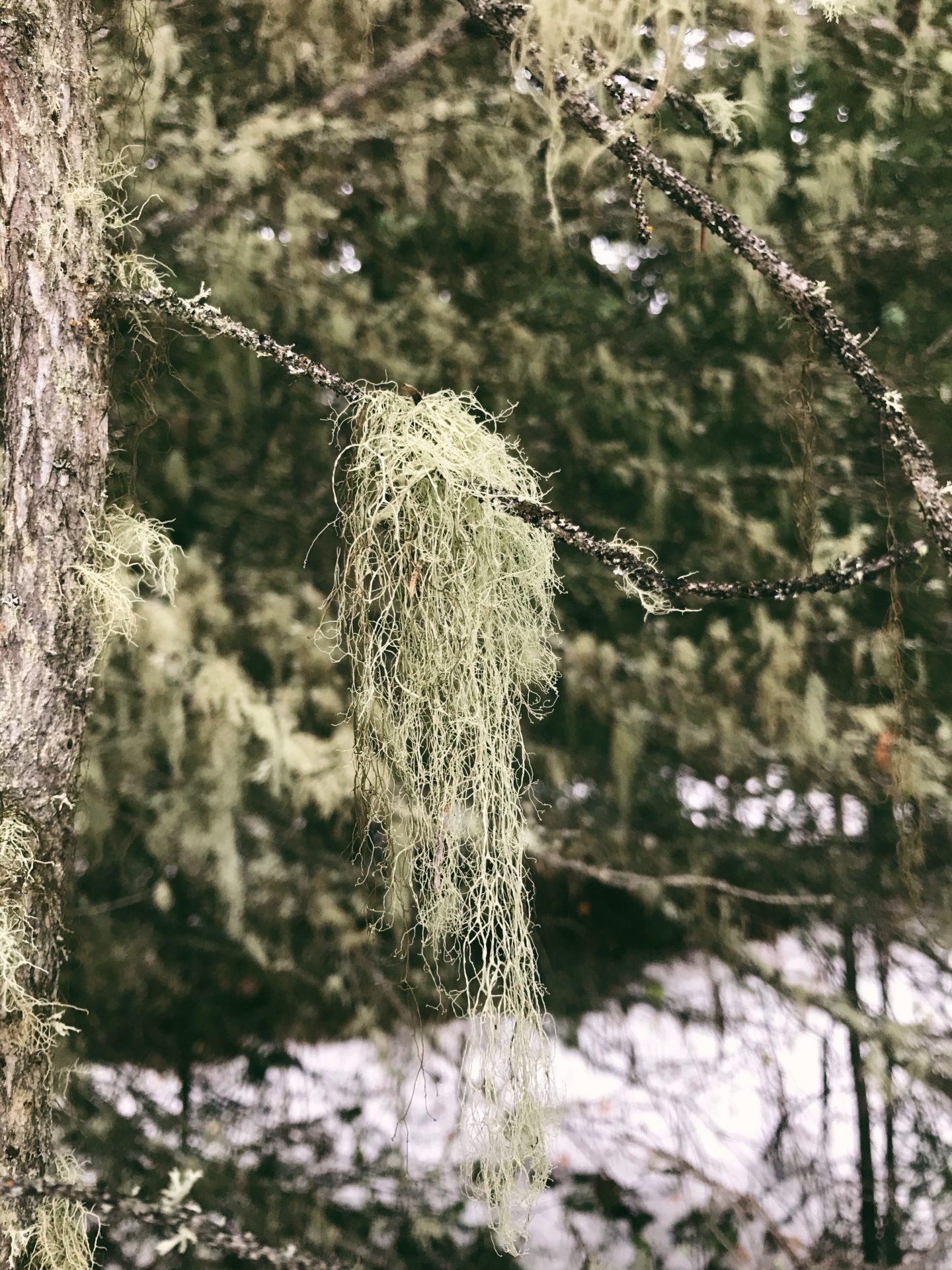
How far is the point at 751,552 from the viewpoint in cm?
169

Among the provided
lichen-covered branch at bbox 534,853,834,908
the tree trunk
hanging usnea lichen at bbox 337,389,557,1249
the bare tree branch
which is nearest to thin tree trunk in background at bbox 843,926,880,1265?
lichen-covered branch at bbox 534,853,834,908

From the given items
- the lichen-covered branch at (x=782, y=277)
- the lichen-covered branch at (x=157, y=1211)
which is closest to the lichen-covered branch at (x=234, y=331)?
the lichen-covered branch at (x=782, y=277)

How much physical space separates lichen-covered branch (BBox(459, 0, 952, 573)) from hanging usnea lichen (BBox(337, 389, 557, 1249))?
0.35 m

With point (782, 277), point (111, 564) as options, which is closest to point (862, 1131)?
point (782, 277)

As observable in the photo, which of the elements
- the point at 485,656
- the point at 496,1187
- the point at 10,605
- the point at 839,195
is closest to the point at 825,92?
the point at 839,195

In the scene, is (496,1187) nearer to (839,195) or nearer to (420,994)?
(420,994)

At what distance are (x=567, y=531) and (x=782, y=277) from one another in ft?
1.33

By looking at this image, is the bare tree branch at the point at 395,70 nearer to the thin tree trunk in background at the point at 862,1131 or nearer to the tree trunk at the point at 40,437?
the tree trunk at the point at 40,437

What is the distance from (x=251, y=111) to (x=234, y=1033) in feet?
6.14

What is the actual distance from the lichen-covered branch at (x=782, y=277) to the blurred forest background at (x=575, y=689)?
1.75 ft

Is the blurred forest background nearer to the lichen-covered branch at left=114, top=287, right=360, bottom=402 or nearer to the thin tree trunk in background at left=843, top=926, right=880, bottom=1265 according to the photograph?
the thin tree trunk in background at left=843, top=926, right=880, bottom=1265

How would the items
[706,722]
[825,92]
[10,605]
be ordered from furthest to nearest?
[706,722]
[825,92]
[10,605]

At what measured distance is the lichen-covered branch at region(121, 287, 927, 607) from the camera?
993 millimetres

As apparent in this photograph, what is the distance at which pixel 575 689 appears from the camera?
5.62 ft
